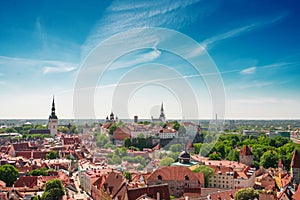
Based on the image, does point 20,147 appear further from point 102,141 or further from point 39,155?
point 102,141

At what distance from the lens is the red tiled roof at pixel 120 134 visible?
39403 millimetres

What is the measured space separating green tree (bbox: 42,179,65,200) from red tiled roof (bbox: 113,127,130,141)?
21599 millimetres

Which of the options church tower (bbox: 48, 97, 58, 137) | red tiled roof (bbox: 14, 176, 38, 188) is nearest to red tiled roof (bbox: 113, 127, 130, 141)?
church tower (bbox: 48, 97, 58, 137)

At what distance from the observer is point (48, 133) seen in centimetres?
5950

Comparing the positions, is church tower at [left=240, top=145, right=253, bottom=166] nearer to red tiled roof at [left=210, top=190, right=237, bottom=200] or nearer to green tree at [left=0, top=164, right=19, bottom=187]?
red tiled roof at [left=210, top=190, right=237, bottom=200]

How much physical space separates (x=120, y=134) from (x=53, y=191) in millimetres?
23045

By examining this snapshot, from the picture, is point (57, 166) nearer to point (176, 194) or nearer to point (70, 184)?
point (70, 184)

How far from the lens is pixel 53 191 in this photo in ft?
55.9

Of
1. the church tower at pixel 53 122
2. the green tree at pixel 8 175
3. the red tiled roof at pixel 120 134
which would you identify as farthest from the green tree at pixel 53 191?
the church tower at pixel 53 122

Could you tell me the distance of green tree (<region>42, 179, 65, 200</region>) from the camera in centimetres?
1689

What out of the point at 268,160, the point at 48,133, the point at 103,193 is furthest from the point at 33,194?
the point at 48,133

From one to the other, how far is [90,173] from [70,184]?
4.68 feet

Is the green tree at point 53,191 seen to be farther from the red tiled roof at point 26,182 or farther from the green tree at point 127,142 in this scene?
the green tree at point 127,142

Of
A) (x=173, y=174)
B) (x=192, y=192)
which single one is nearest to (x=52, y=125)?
(x=173, y=174)
